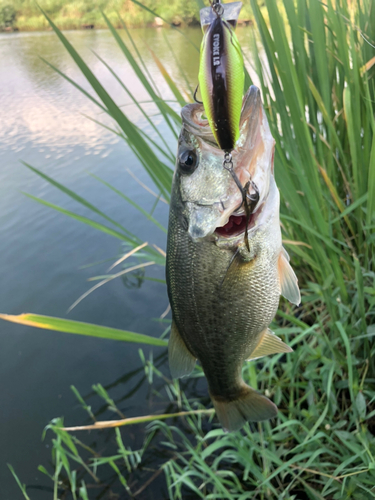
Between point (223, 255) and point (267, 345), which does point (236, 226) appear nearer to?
point (223, 255)

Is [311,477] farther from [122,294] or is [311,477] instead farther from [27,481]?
[122,294]

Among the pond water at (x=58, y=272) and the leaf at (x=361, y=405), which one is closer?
the leaf at (x=361, y=405)

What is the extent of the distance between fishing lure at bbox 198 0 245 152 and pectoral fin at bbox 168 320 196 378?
89 cm

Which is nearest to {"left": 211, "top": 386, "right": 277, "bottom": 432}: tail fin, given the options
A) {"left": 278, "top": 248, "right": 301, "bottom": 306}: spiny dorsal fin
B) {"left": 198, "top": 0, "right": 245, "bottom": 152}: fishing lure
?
{"left": 278, "top": 248, "right": 301, "bottom": 306}: spiny dorsal fin

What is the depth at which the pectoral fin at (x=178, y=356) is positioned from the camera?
1.28 meters

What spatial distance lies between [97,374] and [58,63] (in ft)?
45.1

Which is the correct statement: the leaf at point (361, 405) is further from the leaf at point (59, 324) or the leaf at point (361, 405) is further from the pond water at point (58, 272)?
the pond water at point (58, 272)

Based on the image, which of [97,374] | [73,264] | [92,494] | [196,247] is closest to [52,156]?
[73,264]

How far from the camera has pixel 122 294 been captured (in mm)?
4434

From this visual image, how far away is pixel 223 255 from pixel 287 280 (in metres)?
0.28

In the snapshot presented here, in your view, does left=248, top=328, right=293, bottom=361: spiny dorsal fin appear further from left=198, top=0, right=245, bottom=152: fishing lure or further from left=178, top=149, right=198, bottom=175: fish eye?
left=198, top=0, right=245, bottom=152: fishing lure

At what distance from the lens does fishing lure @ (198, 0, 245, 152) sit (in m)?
0.56

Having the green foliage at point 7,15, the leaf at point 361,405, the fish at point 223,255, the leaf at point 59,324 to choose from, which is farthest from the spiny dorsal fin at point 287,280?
the green foliage at point 7,15

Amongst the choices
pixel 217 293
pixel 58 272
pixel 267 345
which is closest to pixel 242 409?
pixel 267 345
